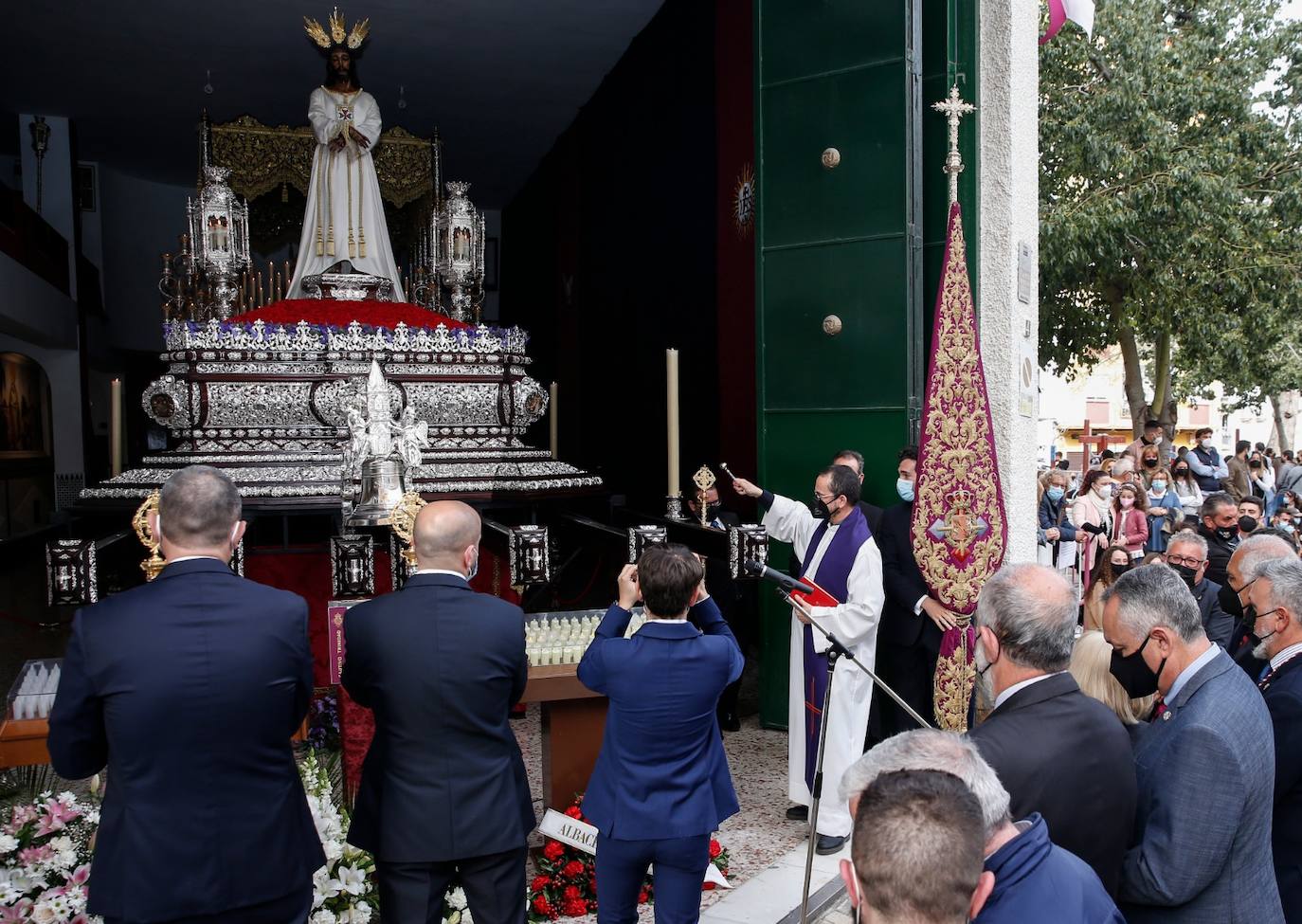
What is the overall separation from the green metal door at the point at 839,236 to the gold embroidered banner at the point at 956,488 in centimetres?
49

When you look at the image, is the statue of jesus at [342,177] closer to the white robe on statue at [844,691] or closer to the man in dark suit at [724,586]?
the man in dark suit at [724,586]

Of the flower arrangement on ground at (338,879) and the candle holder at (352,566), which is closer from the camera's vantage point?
the flower arrangement on ground at (338,879)

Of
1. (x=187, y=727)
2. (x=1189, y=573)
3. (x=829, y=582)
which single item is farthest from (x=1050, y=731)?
(x=1189, y=573)

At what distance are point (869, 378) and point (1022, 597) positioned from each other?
3661 millimetres

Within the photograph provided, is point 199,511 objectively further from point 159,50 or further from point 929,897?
point 159,50

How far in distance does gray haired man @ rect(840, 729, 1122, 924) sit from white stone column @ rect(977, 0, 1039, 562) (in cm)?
426

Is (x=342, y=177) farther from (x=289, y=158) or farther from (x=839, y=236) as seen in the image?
(x=839, y=236)

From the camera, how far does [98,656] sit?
7.46ft

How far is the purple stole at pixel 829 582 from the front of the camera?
4.57 metres

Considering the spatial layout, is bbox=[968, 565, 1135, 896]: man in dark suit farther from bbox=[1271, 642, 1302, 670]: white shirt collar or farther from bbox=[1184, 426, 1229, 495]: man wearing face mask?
bbox=[1184, 426, 1229, 495]: man wearing face mask

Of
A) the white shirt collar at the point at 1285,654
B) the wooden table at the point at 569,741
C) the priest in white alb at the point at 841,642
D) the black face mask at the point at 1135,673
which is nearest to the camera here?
the black face mask at the point at 1135,673

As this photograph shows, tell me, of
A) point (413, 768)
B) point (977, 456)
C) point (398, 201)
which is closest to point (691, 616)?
point (413, 768)

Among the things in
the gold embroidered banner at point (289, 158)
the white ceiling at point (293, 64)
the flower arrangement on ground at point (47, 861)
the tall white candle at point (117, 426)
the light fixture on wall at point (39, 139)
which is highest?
the white ceiling at point (293, 64)

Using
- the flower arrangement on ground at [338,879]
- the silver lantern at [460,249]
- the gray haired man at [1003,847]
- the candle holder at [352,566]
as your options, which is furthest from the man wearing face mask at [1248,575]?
the silver lantern at [460,249]
